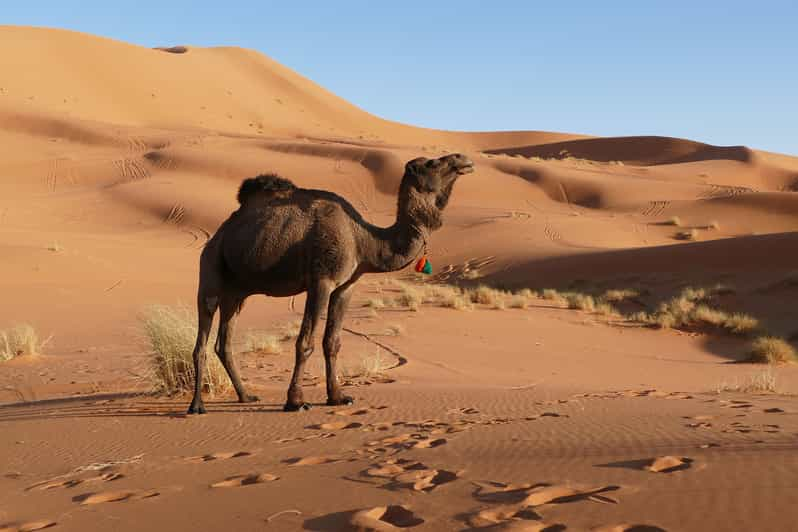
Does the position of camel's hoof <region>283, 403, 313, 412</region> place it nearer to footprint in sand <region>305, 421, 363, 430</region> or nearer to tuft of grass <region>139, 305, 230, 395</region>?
footprint in sand <region>305, 421, 363, 430</region>

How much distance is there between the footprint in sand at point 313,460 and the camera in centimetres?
554

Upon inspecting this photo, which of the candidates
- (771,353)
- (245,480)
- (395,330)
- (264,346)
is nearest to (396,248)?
(245,480)

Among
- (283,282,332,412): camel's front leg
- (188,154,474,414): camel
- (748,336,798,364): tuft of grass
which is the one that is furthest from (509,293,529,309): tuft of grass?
(283,282,332,412): camel's front leg

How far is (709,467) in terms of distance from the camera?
451 cm

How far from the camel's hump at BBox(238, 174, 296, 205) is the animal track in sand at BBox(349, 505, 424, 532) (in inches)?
179

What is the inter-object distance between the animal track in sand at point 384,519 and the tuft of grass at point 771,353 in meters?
12.6

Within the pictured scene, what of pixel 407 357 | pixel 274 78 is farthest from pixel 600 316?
pixel 274 78

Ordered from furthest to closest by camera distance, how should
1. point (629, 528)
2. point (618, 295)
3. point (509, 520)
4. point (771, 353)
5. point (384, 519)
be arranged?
point (618, 295) < point (771, 353) < point (384, 519) < point (509, 520) < point (629, 528)

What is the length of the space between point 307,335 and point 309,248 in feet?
2.80

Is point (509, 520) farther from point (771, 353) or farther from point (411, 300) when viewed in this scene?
point (411, 300)

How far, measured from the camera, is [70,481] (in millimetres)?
5633

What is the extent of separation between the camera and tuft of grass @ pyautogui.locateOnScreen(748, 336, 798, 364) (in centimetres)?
1484

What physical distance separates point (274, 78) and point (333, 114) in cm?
1609

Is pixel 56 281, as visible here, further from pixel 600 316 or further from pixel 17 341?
pixel 600 316
